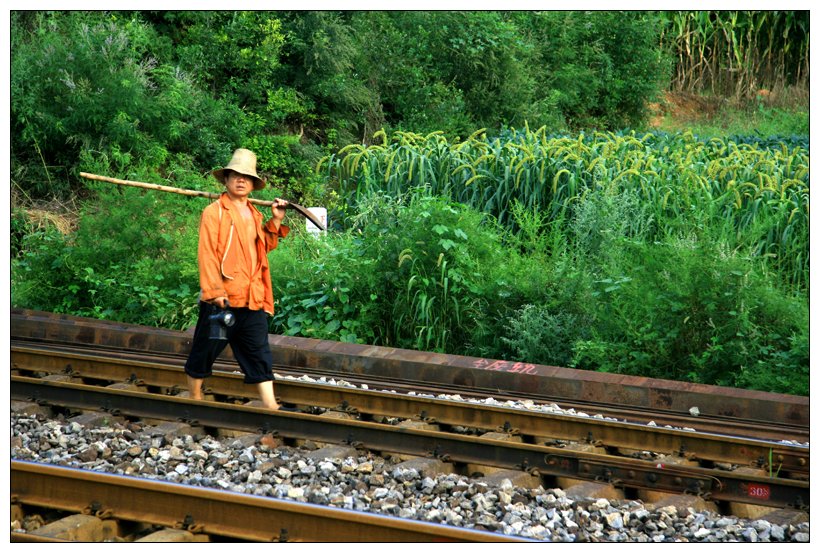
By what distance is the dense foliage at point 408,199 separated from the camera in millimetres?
8867

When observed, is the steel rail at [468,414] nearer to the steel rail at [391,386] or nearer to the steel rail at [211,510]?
the steel rail at [391,386]

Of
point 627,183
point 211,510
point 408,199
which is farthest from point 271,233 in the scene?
point 408,199

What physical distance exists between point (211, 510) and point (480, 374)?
3.91 meters

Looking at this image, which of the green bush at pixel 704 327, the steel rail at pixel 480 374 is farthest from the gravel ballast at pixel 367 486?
the green bush at pixel 704 327

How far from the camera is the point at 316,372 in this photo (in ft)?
28.8

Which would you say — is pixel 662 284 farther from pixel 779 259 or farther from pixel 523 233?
pixel 523 233

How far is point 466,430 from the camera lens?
6.98 metres

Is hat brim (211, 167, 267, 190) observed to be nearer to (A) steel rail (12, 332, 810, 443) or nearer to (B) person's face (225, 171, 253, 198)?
(B) person's face (225, 171, 253, 198)

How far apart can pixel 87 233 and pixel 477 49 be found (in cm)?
1117

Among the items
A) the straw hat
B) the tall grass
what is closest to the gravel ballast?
the straw hat

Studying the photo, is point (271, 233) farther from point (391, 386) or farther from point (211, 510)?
point (211, 510)

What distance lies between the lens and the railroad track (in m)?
5.68

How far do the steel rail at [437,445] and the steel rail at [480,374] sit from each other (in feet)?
5.86

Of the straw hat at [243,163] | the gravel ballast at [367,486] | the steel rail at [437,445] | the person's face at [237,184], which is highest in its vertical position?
the straw hat at [243,163]
